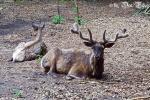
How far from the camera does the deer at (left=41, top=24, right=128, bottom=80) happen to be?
953cm

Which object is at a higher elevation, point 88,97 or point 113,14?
point 113,14

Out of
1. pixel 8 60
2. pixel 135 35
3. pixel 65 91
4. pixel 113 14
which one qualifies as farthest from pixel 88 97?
pixel 113 14

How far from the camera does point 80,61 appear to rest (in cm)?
989

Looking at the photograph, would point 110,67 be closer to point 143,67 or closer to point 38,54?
point 143,67

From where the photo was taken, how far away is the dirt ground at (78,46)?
27.5 ft

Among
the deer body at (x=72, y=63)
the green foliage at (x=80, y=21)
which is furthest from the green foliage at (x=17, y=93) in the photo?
the green foliage at (x=80, y=21)

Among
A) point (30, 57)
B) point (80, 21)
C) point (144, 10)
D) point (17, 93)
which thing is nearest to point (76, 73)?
point (17, 93)

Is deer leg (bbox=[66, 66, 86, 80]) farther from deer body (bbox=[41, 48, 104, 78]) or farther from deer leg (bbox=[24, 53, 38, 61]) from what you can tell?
deer leg (bbox=[24, 53, 38, 61])

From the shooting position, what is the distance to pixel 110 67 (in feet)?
35.6

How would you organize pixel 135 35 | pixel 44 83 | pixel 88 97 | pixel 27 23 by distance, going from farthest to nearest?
pixel 27 23
pixel 135 35
pixel 44 83
pixel 88 97

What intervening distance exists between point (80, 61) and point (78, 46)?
13.6 feet

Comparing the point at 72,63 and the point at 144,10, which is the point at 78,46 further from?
the point at 144,10

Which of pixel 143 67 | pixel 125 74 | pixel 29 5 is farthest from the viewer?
pixel 29 5

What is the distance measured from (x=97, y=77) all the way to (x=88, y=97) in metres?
1.60
